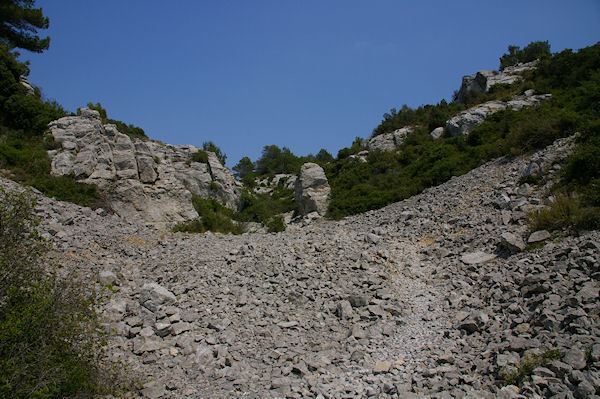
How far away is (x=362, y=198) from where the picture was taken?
73.3ft

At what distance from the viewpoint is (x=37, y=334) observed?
5121 mm

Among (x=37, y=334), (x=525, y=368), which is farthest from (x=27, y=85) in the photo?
(x=525, y=368)

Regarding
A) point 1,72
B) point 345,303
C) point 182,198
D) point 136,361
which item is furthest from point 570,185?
point 1,72

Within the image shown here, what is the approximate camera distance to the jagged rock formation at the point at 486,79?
3619cm

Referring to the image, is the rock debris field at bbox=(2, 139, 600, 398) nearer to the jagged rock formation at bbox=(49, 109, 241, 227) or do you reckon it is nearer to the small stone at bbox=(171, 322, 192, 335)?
the small stone at bbox=(171, 322, 192, 335)

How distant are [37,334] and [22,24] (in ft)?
95.2

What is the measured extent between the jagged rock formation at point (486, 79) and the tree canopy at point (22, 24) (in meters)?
38.6

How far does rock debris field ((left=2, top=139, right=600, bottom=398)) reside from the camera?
591 cm

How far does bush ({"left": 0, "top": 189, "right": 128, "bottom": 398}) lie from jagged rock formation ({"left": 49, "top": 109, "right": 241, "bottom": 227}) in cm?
1281

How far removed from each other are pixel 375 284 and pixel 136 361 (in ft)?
20.0

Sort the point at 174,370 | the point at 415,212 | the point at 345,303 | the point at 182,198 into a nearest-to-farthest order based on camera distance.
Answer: the point at 174,370
the point at 345,303
the point at 415,212
the point at 182,198

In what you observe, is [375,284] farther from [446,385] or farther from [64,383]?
[64,383]

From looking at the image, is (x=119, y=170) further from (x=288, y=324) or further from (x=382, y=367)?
(x=382, y=367)

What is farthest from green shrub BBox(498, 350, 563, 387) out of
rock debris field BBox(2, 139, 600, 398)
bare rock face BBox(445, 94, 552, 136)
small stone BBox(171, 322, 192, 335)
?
bare rock face BBox(445, 94, 552, 136)
